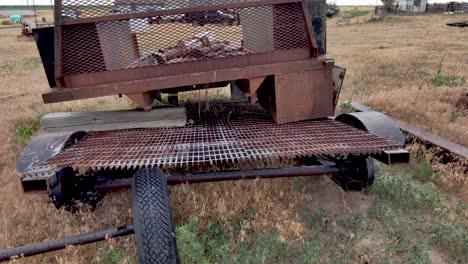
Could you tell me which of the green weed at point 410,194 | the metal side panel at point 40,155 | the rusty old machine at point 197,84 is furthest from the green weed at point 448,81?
the metal side panel at point 40,155

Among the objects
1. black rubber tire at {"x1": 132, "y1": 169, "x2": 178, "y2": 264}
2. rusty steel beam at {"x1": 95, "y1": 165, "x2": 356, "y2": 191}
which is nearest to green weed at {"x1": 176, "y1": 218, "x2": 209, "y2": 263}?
black rubber tire at {"x1": 132, "y1": 169, "x2": 178, "y2": 264}

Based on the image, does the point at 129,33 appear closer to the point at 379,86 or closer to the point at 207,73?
the point at 207,73

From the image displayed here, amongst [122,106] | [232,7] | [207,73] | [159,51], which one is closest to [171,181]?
[207,73]

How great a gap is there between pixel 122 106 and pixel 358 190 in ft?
17.0

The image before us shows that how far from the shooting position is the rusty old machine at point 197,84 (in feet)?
9.81

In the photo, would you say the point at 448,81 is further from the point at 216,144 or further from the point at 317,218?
the point at 216,144

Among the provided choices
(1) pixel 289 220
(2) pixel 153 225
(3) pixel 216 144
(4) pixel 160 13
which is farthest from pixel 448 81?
(2) pixel 153 225

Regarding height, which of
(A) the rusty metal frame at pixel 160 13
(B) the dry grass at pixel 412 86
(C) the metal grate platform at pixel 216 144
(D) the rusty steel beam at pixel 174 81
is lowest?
(B) the dry grass at pixel 412 86

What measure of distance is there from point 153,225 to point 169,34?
1790mm

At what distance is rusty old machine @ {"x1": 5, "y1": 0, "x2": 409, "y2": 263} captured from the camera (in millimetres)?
2990

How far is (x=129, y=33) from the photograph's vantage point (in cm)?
340

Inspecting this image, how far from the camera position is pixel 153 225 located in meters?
2.54

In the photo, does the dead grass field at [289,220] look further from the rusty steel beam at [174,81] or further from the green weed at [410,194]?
the rusty steel beam at [174,81]

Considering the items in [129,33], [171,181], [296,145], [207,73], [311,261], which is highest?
[129,33]
